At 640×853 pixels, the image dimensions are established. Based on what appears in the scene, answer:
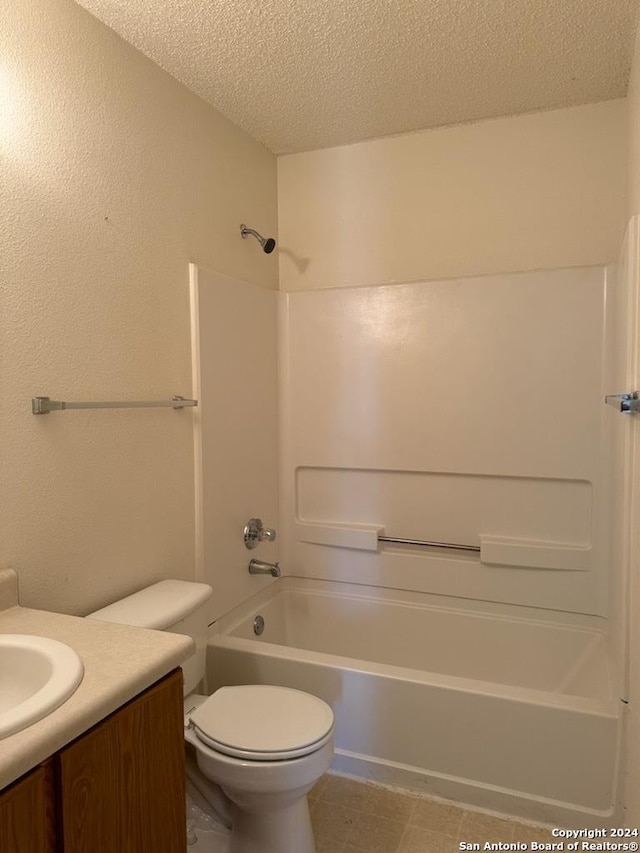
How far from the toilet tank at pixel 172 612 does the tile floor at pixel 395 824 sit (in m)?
0.60

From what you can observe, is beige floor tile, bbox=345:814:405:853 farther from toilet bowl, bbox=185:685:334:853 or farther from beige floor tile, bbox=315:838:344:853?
toilet bowl, bbox=185:685:334:853

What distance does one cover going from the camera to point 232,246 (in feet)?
7.52

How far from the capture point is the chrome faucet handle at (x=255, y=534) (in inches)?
92.3

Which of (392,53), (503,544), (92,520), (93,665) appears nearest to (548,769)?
(503,544)

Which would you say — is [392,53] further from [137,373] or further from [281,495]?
[281,495]

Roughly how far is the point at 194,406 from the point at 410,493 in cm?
100

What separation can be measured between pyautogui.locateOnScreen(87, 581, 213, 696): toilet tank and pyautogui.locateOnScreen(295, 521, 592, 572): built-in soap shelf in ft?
2.83

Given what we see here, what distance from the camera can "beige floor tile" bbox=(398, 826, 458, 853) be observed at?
5.42 feet

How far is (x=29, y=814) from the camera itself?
84cm

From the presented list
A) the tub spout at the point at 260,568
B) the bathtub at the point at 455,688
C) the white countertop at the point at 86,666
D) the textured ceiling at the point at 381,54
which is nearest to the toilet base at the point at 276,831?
the bathtub at the point at 455,688

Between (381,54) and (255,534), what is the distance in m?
1.79

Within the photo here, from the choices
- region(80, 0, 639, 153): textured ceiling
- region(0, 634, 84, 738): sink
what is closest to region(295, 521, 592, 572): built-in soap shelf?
region(0, 634, 84, 738): sink

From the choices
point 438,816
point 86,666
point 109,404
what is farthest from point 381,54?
point 438,816

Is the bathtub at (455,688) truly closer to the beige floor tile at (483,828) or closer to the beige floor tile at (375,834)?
the beige floor tile at (483,828)
